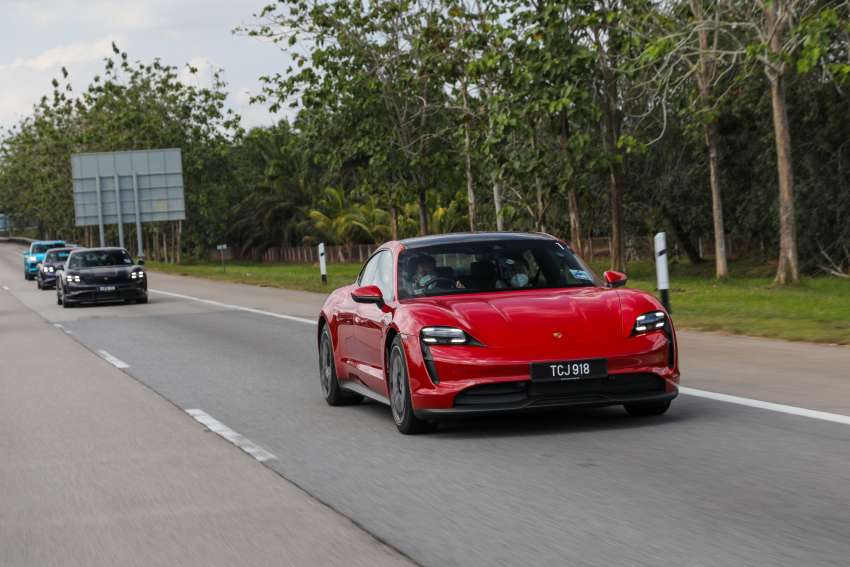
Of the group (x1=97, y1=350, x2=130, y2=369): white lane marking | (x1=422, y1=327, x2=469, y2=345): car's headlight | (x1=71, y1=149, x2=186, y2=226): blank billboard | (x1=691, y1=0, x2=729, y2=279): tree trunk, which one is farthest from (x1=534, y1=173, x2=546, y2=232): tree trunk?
(x1=71, y1=149, x2=186, y2=226): blank billboard

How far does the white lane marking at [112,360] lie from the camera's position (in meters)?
16.5

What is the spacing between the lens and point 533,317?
8.99 m

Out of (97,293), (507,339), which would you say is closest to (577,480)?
(507,339)

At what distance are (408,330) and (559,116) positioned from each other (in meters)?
23.2

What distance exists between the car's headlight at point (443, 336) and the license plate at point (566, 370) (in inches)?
20.4

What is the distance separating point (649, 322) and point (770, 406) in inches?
59.4

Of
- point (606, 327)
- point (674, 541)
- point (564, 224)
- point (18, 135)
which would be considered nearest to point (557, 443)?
point (606, 327)

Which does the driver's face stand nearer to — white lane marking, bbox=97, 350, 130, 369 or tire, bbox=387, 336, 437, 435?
tire, bbox=387, 336, 437, 435

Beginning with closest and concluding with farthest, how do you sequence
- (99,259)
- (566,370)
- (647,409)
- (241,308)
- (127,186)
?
(566,370)
(647,409)
(241,308)
(99,259)
(127,186)

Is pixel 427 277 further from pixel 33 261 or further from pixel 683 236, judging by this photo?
pixel 33 261

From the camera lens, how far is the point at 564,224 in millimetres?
44438

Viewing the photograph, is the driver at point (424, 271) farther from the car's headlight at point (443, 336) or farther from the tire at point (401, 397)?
the car's headlight at point (443, 336)

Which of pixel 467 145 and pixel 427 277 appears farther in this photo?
pixel 467 145

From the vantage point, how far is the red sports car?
8797mm
